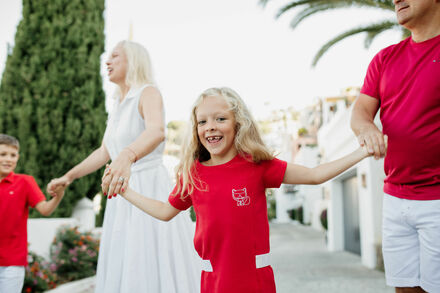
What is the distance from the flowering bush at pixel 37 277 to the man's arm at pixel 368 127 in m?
5.06

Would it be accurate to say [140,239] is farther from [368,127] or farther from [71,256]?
[71,256]

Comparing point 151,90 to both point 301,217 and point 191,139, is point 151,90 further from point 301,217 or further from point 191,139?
point 301,217

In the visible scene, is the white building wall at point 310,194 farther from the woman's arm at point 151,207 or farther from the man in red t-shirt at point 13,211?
the woman's arm at point 151,207

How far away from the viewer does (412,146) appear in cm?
205

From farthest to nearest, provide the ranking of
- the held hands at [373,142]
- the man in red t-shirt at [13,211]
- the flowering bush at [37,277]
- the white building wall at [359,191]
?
the white building wall at [359,191] → the flowering bush at [37,277] → the man in red t-shirt at [13,211] → the held hands at [373,142]

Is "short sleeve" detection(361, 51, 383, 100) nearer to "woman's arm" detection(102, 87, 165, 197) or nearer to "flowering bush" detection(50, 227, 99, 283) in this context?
"woman's arm" detection(102, 87, 165, 197)

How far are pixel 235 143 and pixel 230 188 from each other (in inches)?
10.9

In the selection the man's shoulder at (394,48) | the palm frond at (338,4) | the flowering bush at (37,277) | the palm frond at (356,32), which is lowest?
the flowering bush at (37,277)

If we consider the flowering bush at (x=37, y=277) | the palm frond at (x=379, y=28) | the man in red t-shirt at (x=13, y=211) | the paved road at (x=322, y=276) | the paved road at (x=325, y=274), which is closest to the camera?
the man in red t-shirt at (x=13, y=211)

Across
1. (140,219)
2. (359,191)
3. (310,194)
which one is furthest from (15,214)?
(310,194)

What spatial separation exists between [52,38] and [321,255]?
992 centimetres

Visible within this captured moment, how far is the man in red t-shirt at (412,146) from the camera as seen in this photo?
1998mm

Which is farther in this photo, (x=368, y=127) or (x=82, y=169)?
(x=82, y=169)

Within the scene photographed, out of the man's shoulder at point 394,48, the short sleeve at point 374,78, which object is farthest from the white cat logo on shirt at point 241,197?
the man's shoulder at point 394,48
